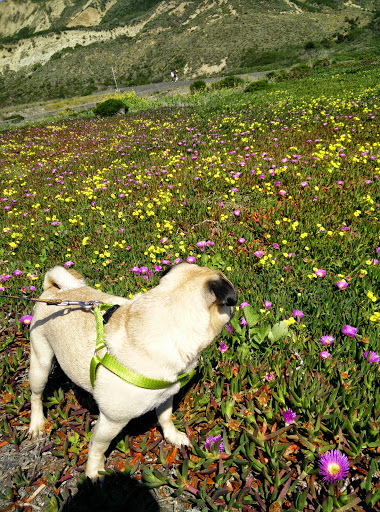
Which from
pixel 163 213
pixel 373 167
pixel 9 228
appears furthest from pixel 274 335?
pixel 9 228

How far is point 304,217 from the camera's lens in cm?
464

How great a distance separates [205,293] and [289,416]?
1278 millimetres

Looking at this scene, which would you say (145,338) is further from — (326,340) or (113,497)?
(326,340)

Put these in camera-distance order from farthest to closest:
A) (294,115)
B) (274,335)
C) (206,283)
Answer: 1. (294,115)
2. (274,335)
3. (206,283)

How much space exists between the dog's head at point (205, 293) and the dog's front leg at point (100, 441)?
0.97m

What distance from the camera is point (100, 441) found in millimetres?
2061

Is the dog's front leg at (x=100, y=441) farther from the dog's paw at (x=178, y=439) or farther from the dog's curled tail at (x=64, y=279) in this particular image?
the dog's curled tail at (x=64, y=279)

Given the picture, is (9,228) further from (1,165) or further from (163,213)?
(1,165)

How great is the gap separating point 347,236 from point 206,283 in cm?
308

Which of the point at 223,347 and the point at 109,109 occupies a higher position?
the point at 109,109

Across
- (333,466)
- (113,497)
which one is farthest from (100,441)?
(333,466)

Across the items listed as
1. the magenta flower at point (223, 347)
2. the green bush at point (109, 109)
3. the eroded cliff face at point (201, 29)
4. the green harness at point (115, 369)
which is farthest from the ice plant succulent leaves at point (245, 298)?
the eroded cliff face at point (201, 29)

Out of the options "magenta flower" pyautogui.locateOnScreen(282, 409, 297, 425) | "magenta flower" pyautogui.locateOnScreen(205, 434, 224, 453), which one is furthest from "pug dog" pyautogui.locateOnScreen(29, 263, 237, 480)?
"magenta flower" pyautogui.locateOnScreen(282, 409, 297, 425)

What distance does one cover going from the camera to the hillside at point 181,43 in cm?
6894
